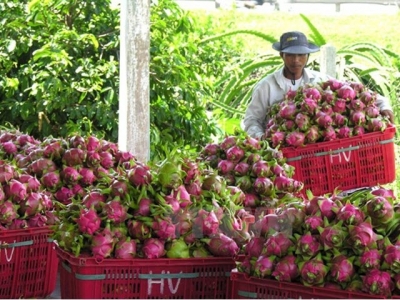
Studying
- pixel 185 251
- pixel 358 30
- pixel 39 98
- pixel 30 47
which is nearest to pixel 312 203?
pixel 185 251

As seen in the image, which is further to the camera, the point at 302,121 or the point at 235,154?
the point at 302,121

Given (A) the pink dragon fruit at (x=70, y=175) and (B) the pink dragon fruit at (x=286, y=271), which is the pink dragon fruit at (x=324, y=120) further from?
(B) the pink dragon fruit at (x=286, y=271)

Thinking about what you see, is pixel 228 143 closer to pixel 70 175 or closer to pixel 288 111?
pixel 288 111

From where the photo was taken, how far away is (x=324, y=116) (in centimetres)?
484

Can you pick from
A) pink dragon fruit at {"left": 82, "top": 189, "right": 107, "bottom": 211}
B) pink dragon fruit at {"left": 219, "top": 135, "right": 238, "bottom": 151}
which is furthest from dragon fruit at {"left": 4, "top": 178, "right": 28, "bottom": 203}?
pink dragon fruit at {"left": 219, "top": 135, "right": 238, "bottom": 151}

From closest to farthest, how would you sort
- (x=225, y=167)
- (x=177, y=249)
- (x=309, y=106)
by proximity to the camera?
(x=177, y=249)
(x=225, y=167)
(x=309, y=106)

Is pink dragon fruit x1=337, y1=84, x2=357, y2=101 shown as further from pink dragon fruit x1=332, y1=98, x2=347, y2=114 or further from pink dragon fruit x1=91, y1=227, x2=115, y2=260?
pink dragon fruit x1=91, y1=227, x2=115, y2=260

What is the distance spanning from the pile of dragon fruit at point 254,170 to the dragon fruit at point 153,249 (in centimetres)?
108

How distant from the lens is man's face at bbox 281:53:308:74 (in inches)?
225

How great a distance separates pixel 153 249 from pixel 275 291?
437mm

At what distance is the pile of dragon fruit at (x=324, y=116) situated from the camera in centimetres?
482

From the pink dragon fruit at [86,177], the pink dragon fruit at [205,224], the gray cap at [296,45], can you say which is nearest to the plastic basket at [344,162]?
the gray cap at [296,45]

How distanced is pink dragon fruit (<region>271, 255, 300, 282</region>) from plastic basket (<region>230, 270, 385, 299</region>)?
0.02 m

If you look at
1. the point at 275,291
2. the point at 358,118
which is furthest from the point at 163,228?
the point at 358,118
